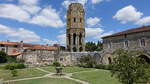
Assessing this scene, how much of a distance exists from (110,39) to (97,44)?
42.7m

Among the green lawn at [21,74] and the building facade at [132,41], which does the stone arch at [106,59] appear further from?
the green lawn at [21,74]

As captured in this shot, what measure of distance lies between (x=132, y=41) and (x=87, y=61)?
12.2 metres

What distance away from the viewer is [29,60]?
42.7m

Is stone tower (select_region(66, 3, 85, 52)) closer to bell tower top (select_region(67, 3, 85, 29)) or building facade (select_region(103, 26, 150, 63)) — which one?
bell tower top (select_region(67, 3, 85, 29))

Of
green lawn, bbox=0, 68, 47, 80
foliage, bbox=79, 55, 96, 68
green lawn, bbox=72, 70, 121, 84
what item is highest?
foliage, bbox=79, 55, 96, 68

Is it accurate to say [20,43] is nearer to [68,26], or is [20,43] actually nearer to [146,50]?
[68,26]

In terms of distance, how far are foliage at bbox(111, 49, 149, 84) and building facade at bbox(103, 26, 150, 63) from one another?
699 inches

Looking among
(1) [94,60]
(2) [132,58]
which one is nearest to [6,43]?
(1) [94,60]

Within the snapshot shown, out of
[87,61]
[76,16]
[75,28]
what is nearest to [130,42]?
[87,61]

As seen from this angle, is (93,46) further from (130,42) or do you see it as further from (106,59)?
(130,42)

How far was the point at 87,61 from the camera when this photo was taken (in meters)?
37.2

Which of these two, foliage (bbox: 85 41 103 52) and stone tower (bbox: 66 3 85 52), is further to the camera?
foliage (bbox: 85 41 103 52)

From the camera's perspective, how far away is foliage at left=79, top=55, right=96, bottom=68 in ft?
118

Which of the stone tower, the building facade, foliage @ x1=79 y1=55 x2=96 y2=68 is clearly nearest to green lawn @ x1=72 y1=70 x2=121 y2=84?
the building facade
